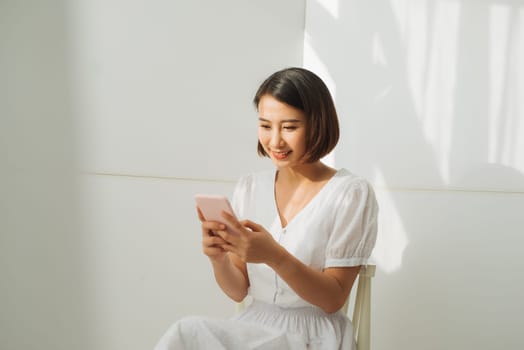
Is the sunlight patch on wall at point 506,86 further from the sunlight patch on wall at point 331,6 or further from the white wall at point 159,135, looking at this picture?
the white wall at point 159,135

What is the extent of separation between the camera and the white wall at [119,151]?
1.79m

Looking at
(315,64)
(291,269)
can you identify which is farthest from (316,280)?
(315,64)

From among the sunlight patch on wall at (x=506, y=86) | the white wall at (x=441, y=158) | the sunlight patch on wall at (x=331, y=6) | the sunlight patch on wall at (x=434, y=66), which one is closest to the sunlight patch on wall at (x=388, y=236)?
the white wall at (x=441, y=158)

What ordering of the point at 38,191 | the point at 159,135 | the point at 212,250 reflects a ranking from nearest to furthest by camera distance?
the point at 212,250 → the point at 38,191 → the point at 159,135

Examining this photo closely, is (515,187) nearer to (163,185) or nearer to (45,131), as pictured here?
(163,185)

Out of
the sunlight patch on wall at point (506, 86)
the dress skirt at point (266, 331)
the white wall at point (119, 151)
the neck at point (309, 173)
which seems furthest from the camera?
the white wall at point (119, 151)

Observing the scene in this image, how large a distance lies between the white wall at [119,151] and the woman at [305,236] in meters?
0.61

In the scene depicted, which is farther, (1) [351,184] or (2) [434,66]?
(2) [434,66]

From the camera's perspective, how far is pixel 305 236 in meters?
1.32

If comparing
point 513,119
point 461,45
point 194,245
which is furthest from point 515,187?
point 194,245

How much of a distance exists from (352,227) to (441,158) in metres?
0.65

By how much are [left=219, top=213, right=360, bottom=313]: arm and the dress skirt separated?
0.06 m

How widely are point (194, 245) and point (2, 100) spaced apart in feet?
2.63

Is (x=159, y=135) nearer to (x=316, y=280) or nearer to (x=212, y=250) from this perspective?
(x=212, y=250)
